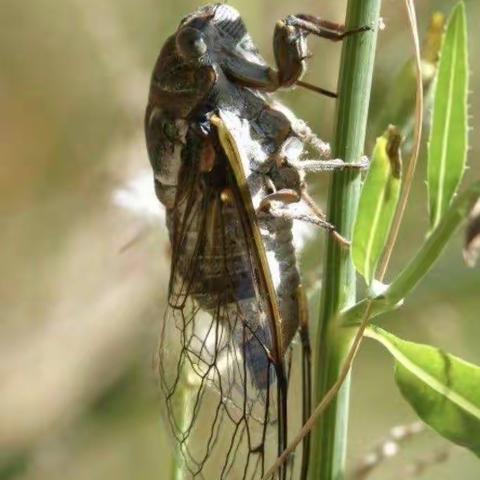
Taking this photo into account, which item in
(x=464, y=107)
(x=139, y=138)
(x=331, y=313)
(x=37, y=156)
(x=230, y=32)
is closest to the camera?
(x=464, y=107)

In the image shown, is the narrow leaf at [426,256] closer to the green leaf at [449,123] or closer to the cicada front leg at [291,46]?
the green leaf at [449,123]

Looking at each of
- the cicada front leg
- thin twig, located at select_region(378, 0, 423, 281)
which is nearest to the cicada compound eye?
the cicada front leg

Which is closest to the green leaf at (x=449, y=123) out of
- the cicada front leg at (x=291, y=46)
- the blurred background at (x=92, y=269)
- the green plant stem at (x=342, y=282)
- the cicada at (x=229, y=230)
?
the green plant stem at (x=342, y=282)

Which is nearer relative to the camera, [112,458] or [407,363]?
[407,363]

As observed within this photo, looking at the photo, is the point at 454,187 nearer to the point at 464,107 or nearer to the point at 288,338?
the point at 464,107

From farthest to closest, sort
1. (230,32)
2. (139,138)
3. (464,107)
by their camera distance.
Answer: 1. (139,138)
2. (230,32)
3. (464,107)

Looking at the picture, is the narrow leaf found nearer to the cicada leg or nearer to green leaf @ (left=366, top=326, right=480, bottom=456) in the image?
green leaf @ (left=366, top=326, right=480, bottom=456)

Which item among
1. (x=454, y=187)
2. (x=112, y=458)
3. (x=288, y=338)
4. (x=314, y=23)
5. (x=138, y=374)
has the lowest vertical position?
(x=112, y=458)

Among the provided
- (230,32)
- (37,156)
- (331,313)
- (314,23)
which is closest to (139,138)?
(37,156)
